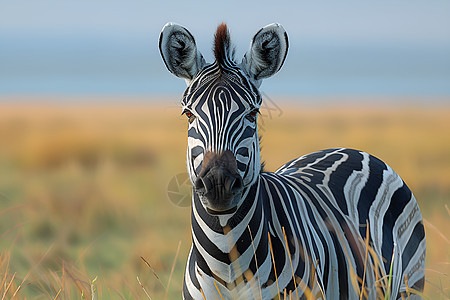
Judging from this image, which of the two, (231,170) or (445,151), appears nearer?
(231,170)

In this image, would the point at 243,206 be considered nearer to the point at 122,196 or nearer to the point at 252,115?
the point at 252,115

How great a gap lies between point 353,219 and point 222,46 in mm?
1771

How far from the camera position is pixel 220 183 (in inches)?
120

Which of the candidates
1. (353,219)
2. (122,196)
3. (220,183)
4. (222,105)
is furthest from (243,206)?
(122,196)

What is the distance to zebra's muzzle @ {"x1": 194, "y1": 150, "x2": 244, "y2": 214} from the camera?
3064 millimetres

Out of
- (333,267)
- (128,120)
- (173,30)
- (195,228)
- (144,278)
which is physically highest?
(173,30)

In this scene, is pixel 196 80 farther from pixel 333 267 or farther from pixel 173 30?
pixel 333 267

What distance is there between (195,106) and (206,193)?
588 millimetres

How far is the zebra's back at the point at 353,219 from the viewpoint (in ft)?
12.9

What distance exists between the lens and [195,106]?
3428 millimetres

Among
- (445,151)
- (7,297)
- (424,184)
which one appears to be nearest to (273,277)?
(7,297)

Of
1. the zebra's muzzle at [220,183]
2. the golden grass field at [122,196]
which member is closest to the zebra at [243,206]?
the zebra's muzzle at [220,183]

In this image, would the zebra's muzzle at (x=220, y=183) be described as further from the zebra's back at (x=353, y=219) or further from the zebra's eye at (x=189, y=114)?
the zebra's back at (x=353, y=219)

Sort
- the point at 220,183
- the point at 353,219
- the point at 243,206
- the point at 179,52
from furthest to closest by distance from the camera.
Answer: the point at 353,219, the point at 179,52, the point at 243,206, the point at 220,183
